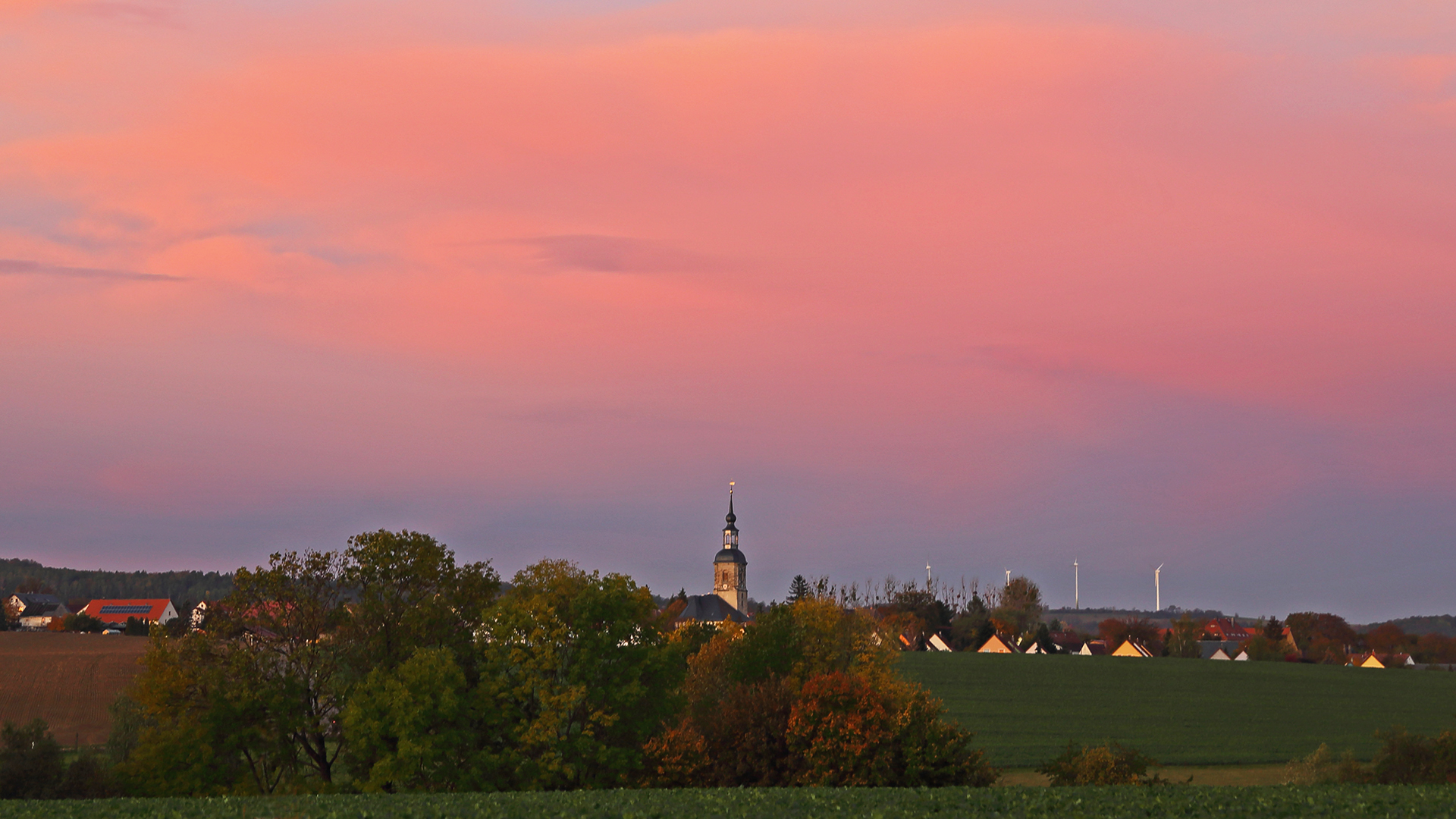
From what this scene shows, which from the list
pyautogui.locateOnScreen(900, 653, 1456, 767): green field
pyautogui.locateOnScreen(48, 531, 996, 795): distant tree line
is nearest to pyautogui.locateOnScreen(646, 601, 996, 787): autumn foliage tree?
pyautogui.locateOnScreen(48, 531, 996, 795): distant tree line

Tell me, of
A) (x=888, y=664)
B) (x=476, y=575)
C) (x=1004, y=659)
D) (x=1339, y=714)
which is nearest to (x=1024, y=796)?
(x=476, y=575)

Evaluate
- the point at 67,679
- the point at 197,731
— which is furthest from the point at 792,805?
the point at 67,679

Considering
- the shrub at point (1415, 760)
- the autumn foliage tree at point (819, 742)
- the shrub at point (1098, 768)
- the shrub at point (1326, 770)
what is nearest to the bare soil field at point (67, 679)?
the autumn foliage tree at point (819, 742)

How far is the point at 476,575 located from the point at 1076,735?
6720 cm

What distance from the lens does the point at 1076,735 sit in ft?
346

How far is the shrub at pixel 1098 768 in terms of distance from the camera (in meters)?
49.0

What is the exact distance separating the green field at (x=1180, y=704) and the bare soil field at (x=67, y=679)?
67304 mm

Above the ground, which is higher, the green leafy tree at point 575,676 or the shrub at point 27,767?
the green leafy tree at point 575,676

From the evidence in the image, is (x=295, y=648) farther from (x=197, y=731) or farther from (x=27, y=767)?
(x=27, y=767)

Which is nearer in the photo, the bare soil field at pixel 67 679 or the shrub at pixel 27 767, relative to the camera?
the shrub at pixel 27 767

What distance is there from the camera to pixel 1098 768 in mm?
49688

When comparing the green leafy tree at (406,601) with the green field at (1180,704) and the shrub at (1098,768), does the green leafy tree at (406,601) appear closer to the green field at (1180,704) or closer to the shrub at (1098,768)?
the shrub at (1098,768)

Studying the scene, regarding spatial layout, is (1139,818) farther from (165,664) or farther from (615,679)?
(165,664)

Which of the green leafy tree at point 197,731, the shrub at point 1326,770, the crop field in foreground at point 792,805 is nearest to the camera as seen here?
the crop field in foreground at point 792,805
